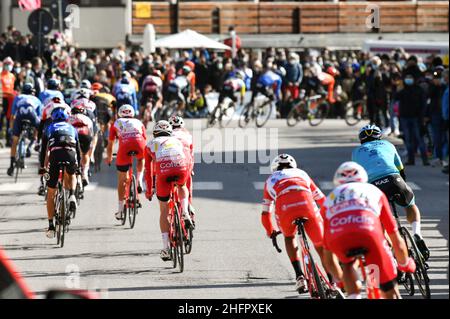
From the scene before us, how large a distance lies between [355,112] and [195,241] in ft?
62.5

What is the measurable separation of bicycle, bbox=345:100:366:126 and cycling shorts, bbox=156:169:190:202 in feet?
67.2

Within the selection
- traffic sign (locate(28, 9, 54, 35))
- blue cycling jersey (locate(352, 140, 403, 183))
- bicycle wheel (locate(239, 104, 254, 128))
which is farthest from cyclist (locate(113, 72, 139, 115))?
blue cycling jersey (locate(352, 140, 403, 183))

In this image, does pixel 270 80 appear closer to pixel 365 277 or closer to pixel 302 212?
pixel 302 212

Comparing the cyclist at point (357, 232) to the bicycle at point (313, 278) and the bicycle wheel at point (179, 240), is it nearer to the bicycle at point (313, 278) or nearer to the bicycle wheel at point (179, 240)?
the bicycle at point (313, 278)

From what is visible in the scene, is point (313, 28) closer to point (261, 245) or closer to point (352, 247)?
point (261, 245)

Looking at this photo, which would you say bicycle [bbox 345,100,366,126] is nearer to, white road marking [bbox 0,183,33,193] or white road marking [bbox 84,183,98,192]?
white road marking [bbox 84,183,98,192]

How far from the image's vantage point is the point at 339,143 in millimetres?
30266

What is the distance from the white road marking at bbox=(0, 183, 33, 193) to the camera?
2240 centimetres

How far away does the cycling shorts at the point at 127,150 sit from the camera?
17.8m

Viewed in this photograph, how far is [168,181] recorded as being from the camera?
14648 millimetres

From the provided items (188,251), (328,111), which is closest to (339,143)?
(328,111)

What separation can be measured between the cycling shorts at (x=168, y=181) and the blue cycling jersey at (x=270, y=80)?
19.7 metres

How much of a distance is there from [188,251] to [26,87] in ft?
27.8

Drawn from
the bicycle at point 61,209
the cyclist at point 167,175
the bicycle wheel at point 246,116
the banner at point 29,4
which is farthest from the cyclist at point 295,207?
the banner at point 29,4
